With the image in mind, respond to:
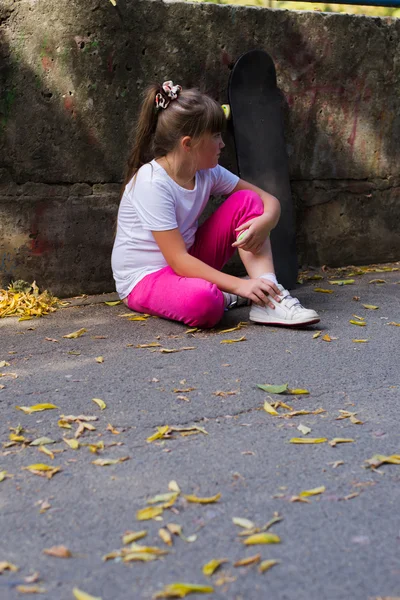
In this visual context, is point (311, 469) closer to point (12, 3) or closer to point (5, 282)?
point (5, 282)

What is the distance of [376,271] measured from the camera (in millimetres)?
4859

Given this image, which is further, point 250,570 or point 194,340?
point 194,340

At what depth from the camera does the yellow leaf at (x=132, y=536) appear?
1686 millimetres

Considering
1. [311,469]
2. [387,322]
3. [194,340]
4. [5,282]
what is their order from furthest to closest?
1. [5,282]
2. [387,322]
3. [194,340]
4. [311,469]

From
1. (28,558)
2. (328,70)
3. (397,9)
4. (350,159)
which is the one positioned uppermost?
(397,9)

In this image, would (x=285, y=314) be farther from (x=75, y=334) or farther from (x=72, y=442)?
(x=72, y=442)

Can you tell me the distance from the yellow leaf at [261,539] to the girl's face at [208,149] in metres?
2.19

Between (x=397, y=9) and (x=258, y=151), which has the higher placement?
(x=397, y=9)

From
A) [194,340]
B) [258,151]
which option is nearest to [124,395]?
[194,340]

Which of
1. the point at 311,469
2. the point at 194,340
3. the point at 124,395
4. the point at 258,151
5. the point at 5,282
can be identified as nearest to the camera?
the point at 311,469

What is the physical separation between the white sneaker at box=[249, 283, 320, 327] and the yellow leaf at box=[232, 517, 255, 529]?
5.71 ft

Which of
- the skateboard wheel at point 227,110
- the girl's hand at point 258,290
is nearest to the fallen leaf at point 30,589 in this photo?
the girl's hand at point 258,290

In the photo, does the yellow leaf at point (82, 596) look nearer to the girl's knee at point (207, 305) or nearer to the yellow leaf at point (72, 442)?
the yellow leaf at point (72, 442)

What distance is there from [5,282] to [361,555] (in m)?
2.76
